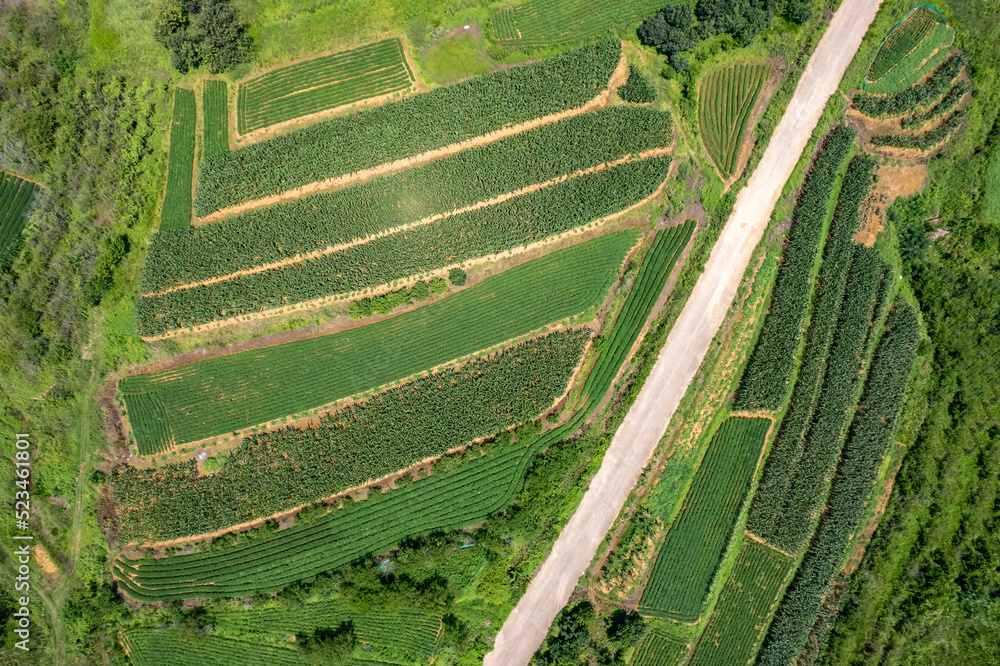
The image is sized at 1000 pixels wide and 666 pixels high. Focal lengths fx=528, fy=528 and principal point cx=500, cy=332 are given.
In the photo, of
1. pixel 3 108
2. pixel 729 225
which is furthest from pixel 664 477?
pixel 3 108

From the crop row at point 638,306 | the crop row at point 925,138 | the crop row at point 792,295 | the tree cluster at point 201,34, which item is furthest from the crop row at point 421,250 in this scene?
the crop row at point 925,138

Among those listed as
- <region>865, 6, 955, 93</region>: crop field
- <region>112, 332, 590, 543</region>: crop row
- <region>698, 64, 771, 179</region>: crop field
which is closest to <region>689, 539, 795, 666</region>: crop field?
<region>112, 332, 590, 543</region>: crop row

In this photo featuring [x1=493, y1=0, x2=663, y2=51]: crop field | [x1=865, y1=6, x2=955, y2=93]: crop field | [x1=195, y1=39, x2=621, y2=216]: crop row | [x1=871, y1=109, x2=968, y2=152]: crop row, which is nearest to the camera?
[x1=195, y1=39, x2=621, y2=216]: crop row

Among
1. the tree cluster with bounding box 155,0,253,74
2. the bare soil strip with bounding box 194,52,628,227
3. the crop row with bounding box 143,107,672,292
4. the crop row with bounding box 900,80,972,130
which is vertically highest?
the tree cluster with bounding box 155,0,253,74

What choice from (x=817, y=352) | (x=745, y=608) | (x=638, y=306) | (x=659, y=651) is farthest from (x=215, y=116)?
(x=745, y=608)

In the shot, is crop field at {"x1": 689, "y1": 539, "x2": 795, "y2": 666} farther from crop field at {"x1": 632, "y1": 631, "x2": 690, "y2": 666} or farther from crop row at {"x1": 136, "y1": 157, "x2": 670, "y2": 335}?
crop row at {"x1": 136, "y1": 157, "x2": 670, "y2": 335}

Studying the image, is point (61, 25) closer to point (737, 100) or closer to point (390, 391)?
point (390, 391)
